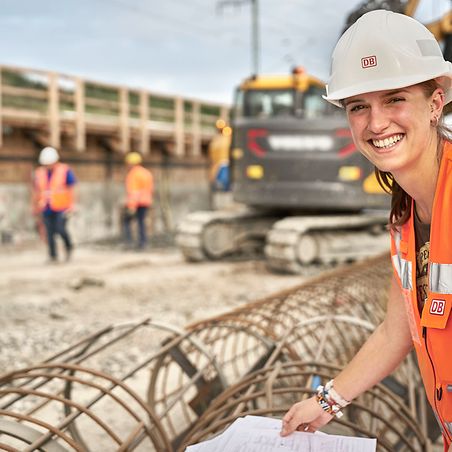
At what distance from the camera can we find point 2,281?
906 cm

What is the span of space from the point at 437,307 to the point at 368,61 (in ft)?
1.87

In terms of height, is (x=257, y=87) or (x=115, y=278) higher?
(x=257, y=87)

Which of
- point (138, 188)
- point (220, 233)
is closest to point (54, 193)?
point (138, 188)

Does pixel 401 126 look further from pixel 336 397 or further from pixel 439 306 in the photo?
pixel 336 397


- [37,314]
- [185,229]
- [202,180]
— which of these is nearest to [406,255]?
[37,314]

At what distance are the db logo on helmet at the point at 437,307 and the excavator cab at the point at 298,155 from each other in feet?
27.6

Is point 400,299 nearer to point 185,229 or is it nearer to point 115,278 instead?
point 115,278

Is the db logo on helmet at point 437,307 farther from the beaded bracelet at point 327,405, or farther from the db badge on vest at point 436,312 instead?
the beaded bracelet at point 327,405

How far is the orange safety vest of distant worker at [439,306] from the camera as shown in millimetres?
1423

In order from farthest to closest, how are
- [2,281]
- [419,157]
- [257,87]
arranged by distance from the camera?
[257,87], [2,281], [419,157]

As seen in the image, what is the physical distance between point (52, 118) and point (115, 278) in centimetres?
736

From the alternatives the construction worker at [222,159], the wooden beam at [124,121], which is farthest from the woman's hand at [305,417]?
the wooden beam at [124,121]

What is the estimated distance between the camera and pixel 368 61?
4.78 feet

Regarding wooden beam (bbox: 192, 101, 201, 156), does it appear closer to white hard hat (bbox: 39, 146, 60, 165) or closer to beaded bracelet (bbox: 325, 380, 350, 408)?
white hard hat (bbox: 39, 146, 60, 165)
